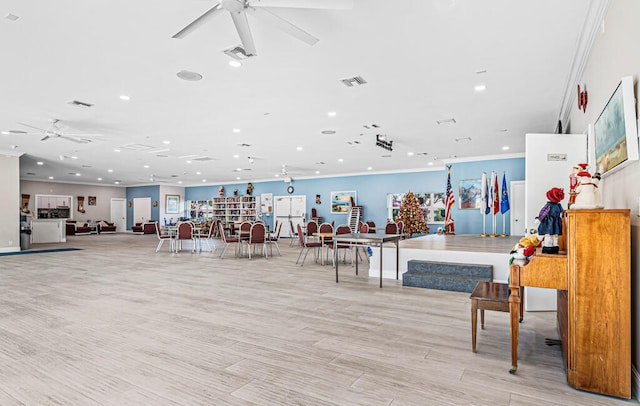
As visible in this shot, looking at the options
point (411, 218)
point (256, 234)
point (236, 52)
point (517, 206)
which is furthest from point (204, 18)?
point (517, 206)

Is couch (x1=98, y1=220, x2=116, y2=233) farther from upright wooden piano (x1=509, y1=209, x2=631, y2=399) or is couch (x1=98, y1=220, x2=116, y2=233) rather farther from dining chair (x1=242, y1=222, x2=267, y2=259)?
upright wooden piano (x1=509, y1=209, x2=631, y2=399)

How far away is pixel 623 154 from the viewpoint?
2.47 meters

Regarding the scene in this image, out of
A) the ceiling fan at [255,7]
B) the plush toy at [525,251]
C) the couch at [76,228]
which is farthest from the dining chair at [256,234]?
the couch at [76,228]

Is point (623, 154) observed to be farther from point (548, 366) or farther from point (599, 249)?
point (548, 366)

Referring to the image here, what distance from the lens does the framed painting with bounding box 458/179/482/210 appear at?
11227 millimetres

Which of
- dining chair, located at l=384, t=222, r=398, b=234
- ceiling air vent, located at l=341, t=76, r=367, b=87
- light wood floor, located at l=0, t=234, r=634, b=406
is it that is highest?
ceiling air vent, located at l=341, t=76, r=367, b=87

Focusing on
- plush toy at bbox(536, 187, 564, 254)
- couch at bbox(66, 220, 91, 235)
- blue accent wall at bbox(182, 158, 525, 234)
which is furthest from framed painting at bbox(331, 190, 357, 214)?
couch at bbox(66, 220, 91, 235)

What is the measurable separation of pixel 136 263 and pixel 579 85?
9185 millimetres

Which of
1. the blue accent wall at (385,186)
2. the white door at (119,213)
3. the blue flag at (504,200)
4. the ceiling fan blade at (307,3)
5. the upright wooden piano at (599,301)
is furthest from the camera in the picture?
the white door at (119,213)

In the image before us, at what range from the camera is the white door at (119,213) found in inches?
862

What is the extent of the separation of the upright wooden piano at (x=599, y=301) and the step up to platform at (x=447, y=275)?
2.93m

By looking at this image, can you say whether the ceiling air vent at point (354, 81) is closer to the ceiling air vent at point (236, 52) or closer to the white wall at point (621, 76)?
the ceiling air vent at point (236, 52)

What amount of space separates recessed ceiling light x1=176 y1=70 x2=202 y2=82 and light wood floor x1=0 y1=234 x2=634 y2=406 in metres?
2.98

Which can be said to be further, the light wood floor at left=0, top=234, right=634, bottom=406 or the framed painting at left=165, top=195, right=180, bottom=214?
the framed painting at left=165, top=195, right=180, bottom=214
